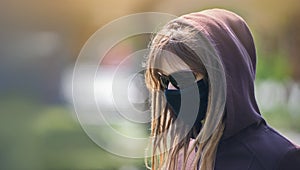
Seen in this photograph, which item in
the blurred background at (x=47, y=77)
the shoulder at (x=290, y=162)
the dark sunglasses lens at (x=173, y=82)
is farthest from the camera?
the blurred background at (x=47, y=77)

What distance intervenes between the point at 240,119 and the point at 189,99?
0.11m

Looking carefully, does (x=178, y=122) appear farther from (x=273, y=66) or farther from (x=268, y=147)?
(x=273, y=66)

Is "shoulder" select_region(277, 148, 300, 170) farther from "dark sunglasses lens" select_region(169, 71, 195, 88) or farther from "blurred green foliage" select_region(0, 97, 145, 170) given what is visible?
"blurred green foliage" select_region(0, 97, 145, 170)

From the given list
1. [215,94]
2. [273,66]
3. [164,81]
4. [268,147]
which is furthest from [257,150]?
Answer: [273,66]

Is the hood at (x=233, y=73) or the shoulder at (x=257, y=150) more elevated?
the hood at (x=233, y=73)

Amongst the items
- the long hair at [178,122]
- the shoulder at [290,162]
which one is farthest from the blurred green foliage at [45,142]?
the shoulder at [290,162]

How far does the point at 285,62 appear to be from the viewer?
4.16ft

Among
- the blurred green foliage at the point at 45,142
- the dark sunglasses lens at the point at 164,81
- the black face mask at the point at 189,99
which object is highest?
the dark sunglasses lens at the point at 164,81

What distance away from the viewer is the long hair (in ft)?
2.51

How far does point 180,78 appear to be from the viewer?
31.4 inches

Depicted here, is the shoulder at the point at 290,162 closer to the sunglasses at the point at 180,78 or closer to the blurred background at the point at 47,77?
the sunglasses at the point at 180,78

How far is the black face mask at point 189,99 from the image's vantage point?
787mm

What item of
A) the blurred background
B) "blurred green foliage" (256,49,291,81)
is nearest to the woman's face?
the blurred background

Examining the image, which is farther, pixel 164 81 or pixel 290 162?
pixel 164 81
